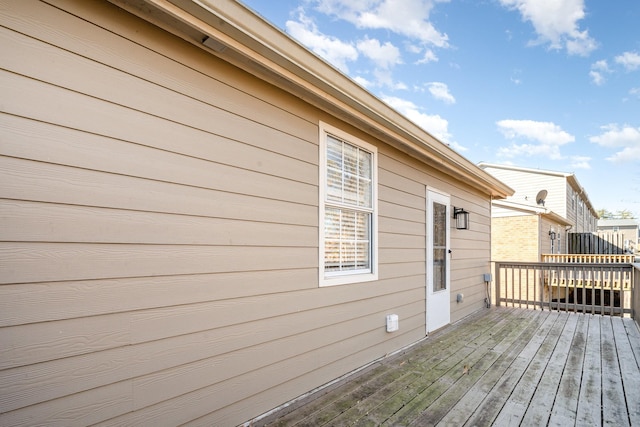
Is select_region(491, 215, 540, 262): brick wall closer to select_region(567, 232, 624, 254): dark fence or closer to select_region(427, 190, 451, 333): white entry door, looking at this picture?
select_region(567, 232, 624, 254): dark fence

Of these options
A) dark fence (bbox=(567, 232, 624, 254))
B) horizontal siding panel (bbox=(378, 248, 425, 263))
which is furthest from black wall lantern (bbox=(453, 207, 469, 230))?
dark fence (bbox=(567, 232, 624, 254))

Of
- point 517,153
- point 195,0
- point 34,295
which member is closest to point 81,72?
point 195,0

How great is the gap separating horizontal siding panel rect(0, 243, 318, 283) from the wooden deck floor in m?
1.15

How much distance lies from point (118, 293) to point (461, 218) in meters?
5.21

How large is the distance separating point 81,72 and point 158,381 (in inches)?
61.8

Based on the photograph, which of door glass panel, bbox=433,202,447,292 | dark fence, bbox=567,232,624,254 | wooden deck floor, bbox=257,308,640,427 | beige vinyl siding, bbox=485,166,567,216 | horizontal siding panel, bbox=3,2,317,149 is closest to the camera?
horizontal siding panel, bbox=3,2,317,149

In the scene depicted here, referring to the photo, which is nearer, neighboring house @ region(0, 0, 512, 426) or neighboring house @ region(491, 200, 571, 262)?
neighboring house @ region(0, 0, 512, 426)

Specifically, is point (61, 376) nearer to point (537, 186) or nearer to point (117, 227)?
point (117, 227)

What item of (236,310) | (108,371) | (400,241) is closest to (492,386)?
(400,241)

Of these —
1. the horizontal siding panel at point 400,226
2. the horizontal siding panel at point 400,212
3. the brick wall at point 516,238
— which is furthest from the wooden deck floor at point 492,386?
the brick wall at point 516,238

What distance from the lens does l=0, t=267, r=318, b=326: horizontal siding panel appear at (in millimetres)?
1320

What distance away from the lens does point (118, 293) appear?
158 centimetres

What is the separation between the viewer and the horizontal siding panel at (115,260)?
1.33 meters

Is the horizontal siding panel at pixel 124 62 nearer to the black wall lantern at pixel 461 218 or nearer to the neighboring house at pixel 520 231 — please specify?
the black wall lantern at pixel 461 218
